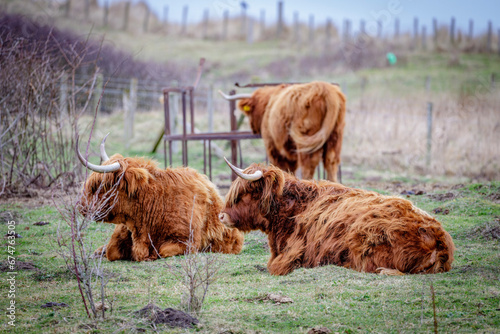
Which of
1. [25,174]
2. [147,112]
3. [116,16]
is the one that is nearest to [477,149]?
[25,174]

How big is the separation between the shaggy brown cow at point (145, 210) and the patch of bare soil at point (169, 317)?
1976 mm

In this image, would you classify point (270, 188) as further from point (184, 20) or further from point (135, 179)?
point (184, 20)

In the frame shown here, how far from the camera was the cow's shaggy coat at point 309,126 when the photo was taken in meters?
7.86

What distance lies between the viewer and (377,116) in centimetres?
1549

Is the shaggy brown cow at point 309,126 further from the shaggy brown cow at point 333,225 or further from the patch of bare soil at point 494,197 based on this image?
the shaggy brown cow at point 333,225

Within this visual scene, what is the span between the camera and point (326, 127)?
308 inches

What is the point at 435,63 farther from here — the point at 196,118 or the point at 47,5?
the point at 47,5

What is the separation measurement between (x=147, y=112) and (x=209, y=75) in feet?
37.0

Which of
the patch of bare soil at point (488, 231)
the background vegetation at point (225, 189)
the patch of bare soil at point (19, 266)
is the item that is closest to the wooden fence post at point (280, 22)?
the background vegetation at point (225, 189)

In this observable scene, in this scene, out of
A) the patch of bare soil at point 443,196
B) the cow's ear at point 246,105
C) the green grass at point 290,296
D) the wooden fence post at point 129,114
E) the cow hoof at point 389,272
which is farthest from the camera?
the wooden fence post at point 129,114

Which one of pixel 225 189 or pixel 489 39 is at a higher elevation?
pixel 489 39

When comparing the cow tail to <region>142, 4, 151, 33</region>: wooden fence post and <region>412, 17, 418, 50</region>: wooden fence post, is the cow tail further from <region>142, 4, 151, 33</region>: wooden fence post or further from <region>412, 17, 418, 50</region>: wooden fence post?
<region>142, 4, 151, 33</region>: wooden fence post

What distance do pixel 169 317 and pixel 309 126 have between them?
527 centimetres

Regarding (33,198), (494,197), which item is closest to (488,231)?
(494,197)
